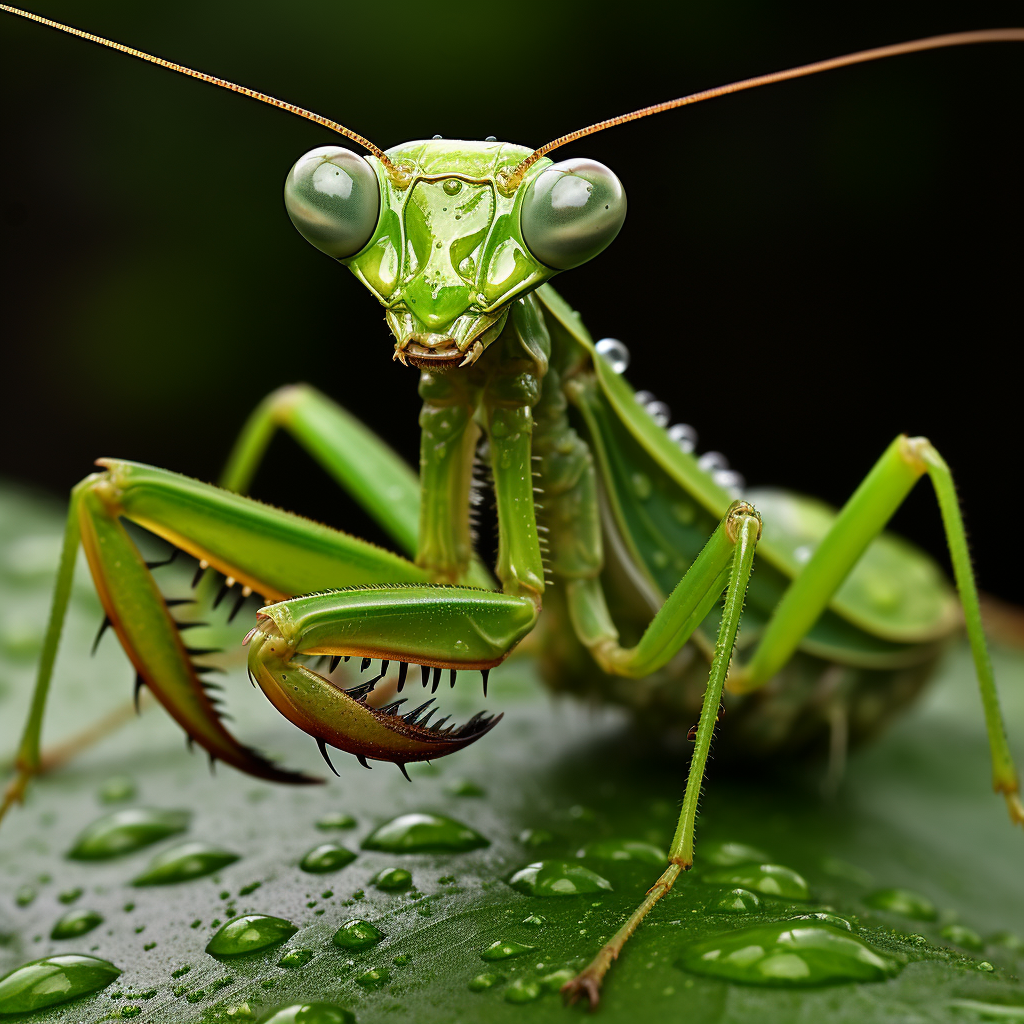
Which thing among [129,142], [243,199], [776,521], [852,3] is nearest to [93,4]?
[129,142]

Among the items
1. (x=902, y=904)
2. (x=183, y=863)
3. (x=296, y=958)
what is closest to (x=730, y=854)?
(x=902, y=904)

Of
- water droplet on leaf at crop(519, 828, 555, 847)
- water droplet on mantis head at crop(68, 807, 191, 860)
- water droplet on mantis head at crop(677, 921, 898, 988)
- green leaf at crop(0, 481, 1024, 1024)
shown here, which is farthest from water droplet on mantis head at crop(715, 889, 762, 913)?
water droplet on mantis head at crop(68, 807, 191, 860)

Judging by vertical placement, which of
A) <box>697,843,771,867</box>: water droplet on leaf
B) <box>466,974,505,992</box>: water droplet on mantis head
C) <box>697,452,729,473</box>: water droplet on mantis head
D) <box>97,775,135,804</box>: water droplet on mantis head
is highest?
<box>697,452,729,473</box>: water droplet on mantis head

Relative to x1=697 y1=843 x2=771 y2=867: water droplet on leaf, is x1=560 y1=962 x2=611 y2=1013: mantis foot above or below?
above

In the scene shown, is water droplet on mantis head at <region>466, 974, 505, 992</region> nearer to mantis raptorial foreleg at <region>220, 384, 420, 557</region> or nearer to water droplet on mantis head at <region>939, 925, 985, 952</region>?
water droplet on mantis head at <region>939, 925, 985, 952</region>

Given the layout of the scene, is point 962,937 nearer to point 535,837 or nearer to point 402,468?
point 535,837

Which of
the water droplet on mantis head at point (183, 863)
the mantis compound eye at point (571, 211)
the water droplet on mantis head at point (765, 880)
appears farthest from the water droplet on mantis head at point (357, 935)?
the mantis compound eye at point (571, 211)
